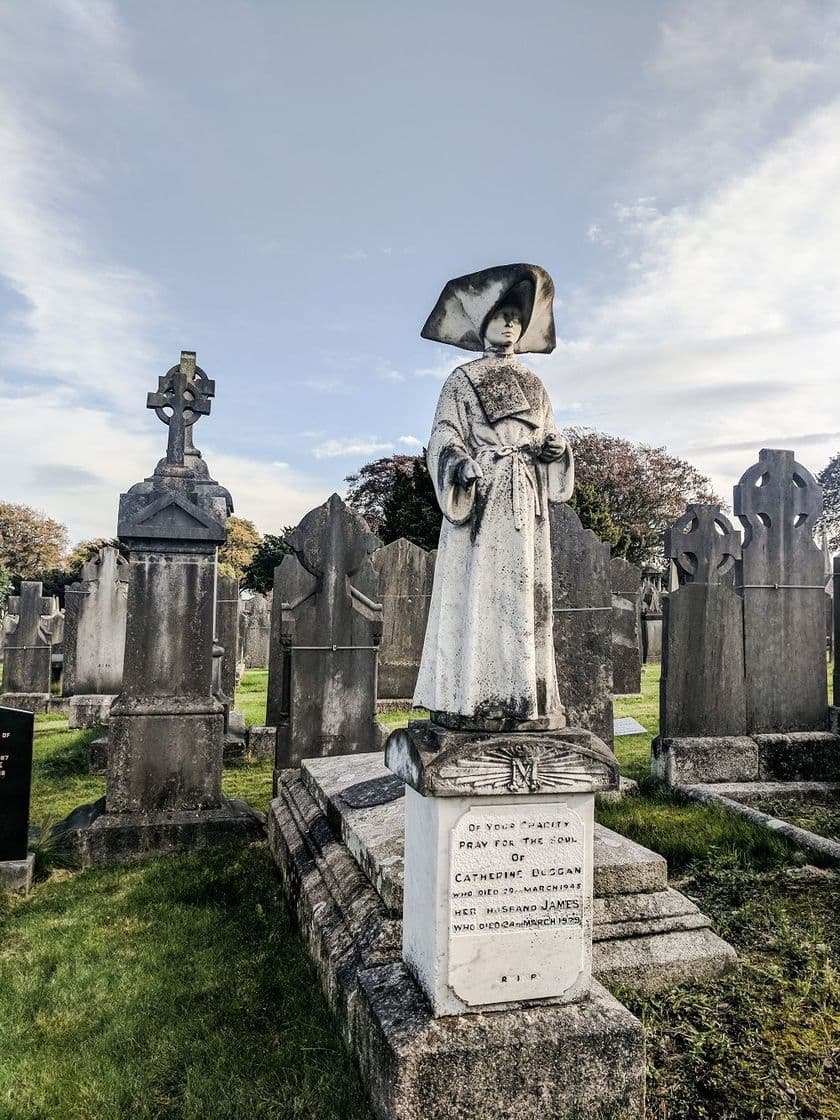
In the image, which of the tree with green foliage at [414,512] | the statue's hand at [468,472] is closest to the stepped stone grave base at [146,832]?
the statue's hand at [468,472]

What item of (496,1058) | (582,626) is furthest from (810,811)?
(496,1058)

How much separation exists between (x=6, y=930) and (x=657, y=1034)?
3.55 meters

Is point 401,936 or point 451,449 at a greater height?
point 451,449

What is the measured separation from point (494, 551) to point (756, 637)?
201 inches

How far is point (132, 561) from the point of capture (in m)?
5.57

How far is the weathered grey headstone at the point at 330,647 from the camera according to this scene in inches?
244

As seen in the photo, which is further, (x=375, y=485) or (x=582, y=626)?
(x=375, y=485)

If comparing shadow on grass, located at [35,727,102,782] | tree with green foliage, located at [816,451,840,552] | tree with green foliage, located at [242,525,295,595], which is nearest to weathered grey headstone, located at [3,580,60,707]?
shadow on grass, located at [35,727,102,782]

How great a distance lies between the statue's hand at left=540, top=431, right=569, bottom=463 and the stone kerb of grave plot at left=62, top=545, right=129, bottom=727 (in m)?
10.0

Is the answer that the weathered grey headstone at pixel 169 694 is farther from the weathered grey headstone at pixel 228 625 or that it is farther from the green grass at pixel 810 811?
the weathered grey headstone at pixel 228 625

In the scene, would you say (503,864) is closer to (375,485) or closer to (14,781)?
(14,781)

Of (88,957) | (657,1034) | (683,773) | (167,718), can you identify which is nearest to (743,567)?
(683,773)

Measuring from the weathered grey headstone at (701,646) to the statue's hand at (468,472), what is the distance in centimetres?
457

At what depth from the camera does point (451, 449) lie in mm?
2707
